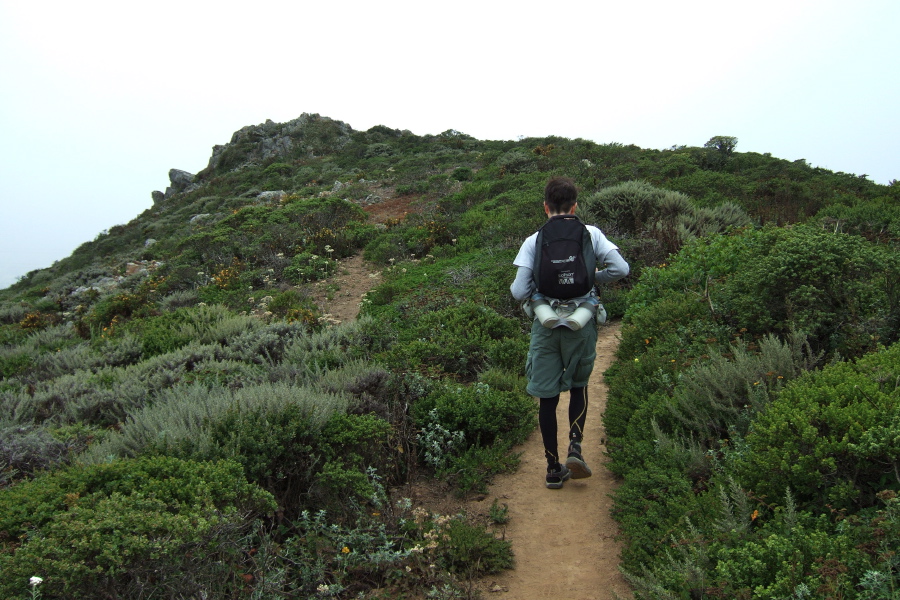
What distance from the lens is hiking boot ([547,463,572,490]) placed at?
403 centimetres

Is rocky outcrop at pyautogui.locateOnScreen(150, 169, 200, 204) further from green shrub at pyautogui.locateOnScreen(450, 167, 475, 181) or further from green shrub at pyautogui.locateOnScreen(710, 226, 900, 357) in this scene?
green shrub at pyautogui.locateOnScreen(710, 226, 900, 357)

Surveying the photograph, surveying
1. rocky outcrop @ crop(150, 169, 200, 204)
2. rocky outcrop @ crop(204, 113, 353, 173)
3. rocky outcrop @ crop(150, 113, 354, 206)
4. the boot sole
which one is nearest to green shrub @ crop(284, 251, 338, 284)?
the boot sole

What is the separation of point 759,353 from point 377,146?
3270cm

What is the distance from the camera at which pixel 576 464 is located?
397cm

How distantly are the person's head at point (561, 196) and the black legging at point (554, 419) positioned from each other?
4.18ft

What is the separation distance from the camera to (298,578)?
290 cm

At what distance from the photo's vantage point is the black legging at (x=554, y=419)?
12.9 ft

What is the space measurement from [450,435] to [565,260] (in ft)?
5.80

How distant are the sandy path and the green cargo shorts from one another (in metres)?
0.76

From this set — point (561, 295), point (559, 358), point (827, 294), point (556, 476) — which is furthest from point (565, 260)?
point (827, 294)

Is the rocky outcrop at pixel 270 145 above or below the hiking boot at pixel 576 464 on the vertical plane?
above

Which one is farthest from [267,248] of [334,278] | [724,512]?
[724,512]

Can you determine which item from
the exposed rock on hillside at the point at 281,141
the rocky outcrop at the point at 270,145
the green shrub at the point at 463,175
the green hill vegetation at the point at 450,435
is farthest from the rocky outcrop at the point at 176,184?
the green hill vegetation at the point at 450,435

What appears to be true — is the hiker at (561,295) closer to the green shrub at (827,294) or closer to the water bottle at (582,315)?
the water bottle at (582,315)
